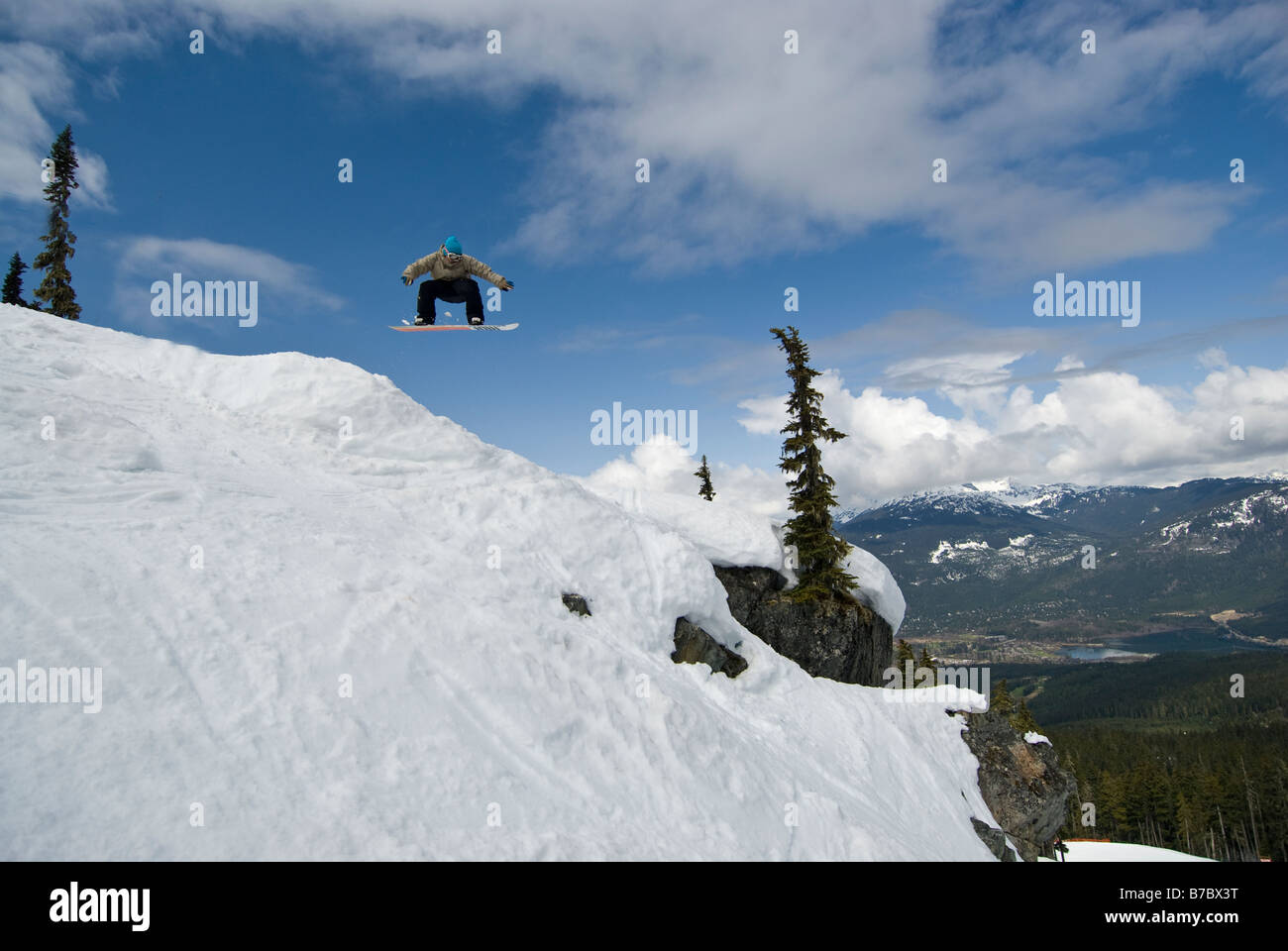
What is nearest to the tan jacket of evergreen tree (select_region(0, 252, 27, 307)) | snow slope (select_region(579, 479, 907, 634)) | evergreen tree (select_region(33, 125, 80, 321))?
snow slope (select_region(579, 479, 907, 634))

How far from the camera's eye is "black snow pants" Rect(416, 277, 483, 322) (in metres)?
18.2

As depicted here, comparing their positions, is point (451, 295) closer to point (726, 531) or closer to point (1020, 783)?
point (726, 531)

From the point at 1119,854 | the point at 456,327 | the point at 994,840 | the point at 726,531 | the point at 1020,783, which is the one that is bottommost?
the point at 1119,854

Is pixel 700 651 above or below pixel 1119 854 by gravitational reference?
above

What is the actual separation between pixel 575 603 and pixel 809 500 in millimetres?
13248

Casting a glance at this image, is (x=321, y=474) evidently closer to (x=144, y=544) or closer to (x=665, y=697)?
(x=144, y=544)

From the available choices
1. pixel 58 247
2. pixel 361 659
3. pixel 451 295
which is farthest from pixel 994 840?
pixel 58 247

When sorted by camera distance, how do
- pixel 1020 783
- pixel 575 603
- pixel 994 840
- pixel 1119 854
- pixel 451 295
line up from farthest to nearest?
pixel 1119 854
pixel 451 295
pixel 1020 783
pixel 994 840
pixel 575 603

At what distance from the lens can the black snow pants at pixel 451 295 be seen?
59.9 feet

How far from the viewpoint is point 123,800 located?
17.6 ft

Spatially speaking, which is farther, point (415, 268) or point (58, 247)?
point (58, 247)

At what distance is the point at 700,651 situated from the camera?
47.9 ft
